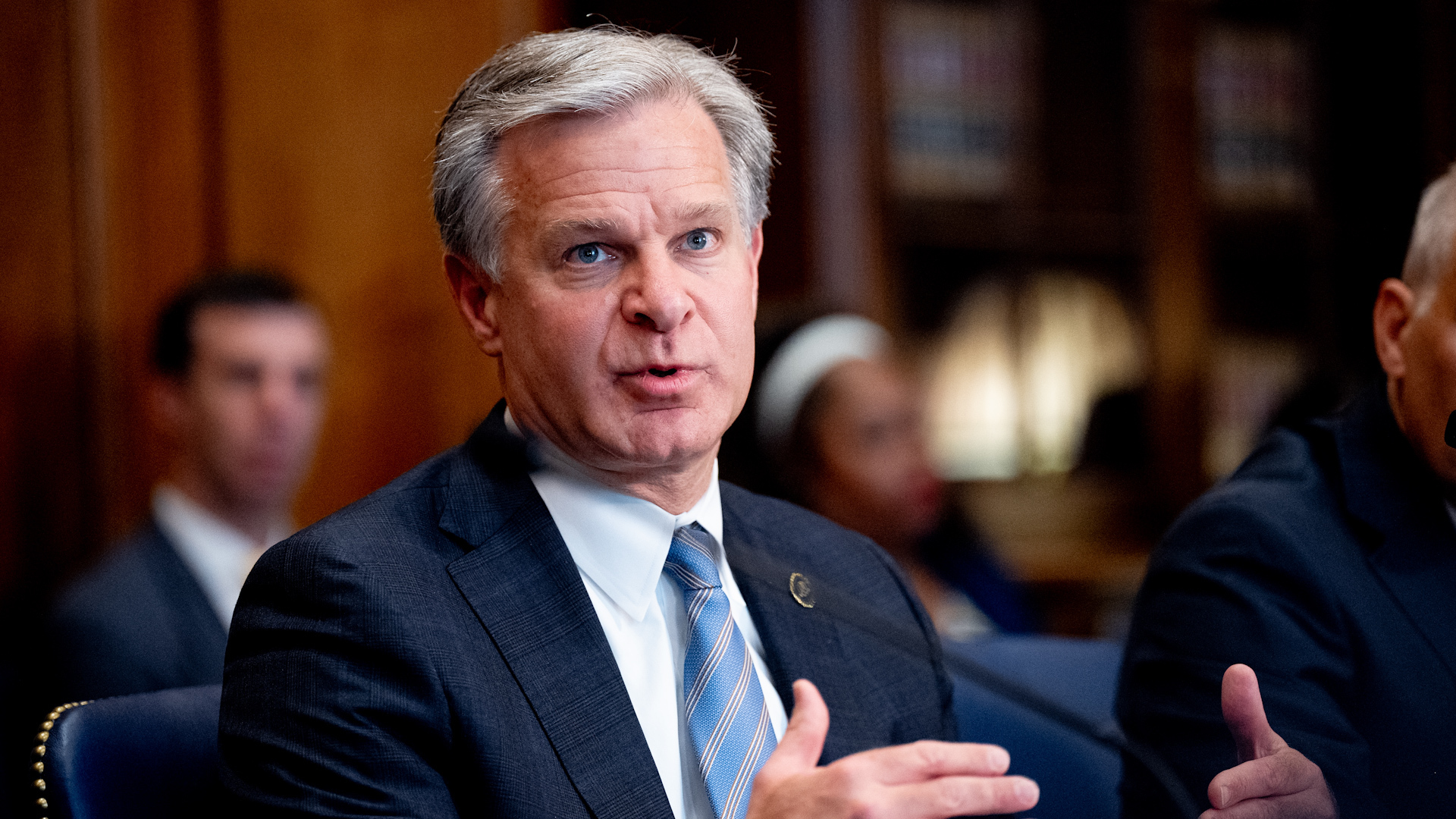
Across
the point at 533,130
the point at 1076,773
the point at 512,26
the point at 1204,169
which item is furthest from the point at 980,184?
the point at 533,130

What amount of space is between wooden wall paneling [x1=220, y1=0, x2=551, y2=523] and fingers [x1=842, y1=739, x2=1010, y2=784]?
2266 mm

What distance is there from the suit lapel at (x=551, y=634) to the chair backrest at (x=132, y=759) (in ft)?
0.96

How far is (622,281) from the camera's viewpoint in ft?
3.79

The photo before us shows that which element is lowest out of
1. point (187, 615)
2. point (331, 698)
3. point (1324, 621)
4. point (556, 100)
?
point (187, 615)

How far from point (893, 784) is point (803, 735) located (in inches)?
3.2

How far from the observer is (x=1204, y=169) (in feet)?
15.0

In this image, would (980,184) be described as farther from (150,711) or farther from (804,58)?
(150,711)

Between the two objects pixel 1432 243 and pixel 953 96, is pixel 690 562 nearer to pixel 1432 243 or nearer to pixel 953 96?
pixel 1432 243

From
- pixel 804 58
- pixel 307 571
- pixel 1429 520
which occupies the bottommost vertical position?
pixel 1429 520

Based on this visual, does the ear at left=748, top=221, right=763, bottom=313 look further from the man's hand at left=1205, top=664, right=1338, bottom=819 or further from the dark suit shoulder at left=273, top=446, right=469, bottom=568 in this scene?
the man's hand at left=1205, top=664, right=1338, bottom=819

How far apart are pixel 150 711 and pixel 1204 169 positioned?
417cm

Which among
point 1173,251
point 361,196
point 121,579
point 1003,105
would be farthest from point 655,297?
point 1173,251

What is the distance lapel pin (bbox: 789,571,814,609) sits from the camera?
1370 mm

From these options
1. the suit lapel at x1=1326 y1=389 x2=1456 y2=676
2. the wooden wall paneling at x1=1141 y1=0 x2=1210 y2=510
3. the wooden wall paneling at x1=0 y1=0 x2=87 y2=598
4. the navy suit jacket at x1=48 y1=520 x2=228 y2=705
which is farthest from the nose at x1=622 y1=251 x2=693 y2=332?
the wooden wall paneling at x1=1141 y1=0 x2=1210 y2=510
